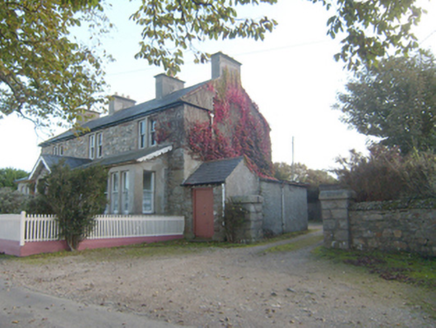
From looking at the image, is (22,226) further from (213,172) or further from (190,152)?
(190,152)

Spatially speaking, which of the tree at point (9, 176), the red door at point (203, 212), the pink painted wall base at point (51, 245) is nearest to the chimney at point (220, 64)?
the red door at point (203, 212)

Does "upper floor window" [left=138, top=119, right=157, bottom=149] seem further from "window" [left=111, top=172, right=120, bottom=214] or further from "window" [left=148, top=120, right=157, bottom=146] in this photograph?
"window" [left=111, top=172, right=120, bottom=214]

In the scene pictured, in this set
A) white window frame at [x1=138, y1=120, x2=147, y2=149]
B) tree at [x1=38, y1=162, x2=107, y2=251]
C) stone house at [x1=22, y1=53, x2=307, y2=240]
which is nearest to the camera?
tree at [x1=38, y1=162, x2=107, y2=251]

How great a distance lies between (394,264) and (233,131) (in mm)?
12865

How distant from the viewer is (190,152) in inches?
661

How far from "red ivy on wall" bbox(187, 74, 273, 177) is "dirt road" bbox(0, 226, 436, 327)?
8.42 m

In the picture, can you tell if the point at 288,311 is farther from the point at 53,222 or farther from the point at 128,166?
the point at 128,166

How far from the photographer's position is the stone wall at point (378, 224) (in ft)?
27.1

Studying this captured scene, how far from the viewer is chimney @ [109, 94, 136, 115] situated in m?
25.3

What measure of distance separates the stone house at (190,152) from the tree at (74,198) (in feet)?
6.30

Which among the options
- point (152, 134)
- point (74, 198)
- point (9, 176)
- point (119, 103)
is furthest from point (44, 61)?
point (9, 176)

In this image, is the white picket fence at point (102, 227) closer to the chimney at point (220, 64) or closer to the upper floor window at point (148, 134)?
the upper floor window at point (148, 134)

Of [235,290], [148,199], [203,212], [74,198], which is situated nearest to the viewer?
[235,290]

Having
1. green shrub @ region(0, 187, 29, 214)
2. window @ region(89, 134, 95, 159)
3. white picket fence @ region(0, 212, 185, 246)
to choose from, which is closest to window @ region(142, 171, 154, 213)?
white picket fence @ region(0, 212, 185, 246)
